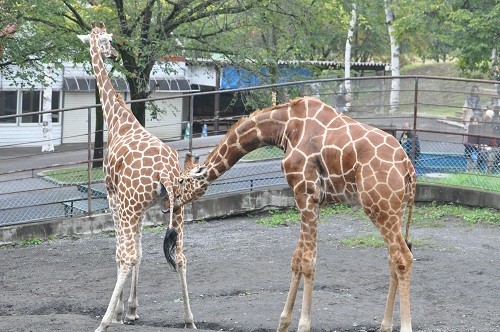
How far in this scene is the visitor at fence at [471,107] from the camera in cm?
1535

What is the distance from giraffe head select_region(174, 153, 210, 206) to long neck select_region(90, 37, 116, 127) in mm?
1481

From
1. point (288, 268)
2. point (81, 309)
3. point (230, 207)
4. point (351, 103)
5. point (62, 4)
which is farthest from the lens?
point (62, 4)

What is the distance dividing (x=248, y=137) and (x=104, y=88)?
226 centimetres

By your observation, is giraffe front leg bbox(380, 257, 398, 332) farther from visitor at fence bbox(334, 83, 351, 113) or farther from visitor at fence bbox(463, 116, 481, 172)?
visitor at fence bbox(334, 83, 351, 113)

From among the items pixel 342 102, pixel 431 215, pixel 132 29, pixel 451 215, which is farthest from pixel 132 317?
pixel 132 29

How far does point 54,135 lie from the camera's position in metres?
34.5

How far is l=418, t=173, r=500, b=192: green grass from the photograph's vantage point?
14.9 metres

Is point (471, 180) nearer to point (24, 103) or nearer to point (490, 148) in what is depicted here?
point (490, 148)

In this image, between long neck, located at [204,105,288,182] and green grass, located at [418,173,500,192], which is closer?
long neck, located at [204,105,288,182]

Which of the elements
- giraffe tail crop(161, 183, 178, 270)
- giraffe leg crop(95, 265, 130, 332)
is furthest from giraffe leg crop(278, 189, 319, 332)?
giraffe leg crop(95, 265, 130, 332)

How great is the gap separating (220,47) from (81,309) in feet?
34.6

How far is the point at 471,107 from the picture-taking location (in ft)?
50.1

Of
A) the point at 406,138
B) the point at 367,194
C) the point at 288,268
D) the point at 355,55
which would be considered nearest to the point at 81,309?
the point at 288,268

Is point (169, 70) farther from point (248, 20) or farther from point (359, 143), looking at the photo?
point (359, 143)
